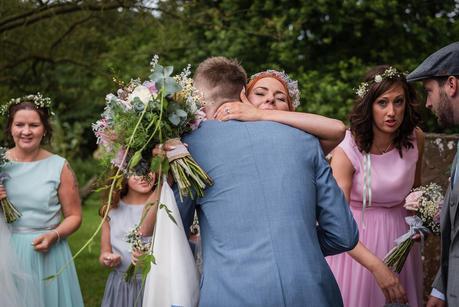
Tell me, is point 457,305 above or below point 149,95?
below

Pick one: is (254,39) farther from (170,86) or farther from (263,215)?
(263,215)

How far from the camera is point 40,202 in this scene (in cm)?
589

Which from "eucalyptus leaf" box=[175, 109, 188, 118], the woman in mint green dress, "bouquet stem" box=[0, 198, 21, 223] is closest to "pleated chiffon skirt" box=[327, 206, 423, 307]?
"eucalyptus leaf" box=[175, 109, 188, 118]

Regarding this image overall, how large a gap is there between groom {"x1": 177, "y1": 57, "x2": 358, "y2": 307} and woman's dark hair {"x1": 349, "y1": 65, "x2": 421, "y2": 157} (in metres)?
1.50

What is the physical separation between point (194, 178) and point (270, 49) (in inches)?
344

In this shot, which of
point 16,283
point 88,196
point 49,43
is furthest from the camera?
point 88,196

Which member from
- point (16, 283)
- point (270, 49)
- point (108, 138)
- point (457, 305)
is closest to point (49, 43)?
point (270, 49)

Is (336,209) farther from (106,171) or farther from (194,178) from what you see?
(106,171)

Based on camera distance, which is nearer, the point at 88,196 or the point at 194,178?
the point at 194,178

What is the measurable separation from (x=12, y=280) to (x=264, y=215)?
2.99 metres

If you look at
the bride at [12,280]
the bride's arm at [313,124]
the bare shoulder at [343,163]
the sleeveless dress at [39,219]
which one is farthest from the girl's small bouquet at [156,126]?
the sleeveless dress at [39,219]

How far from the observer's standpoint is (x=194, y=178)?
339cm

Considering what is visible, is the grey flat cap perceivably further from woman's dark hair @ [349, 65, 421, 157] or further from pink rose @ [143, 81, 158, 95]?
pink rose @ [143, 81, 158, 95]

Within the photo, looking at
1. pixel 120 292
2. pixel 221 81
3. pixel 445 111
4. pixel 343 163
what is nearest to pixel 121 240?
pixel 120 292
